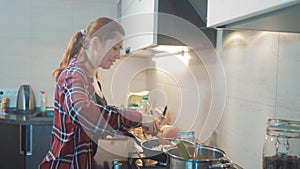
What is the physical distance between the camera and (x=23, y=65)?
292 cm

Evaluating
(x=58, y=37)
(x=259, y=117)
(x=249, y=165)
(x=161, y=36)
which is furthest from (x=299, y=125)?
(x=58, y=37)

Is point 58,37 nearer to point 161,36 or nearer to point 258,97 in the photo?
point 161,36

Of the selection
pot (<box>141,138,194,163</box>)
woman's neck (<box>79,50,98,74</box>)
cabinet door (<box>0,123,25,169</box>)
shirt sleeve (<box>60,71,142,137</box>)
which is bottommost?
cabinet door (<box>0,123,25,169</box>)

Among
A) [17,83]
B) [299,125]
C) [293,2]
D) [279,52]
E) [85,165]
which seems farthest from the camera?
Result: [17,83]

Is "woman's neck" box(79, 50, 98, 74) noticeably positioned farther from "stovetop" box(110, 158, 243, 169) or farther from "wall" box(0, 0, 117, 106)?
"wall" box(0, 0, 117, 106)

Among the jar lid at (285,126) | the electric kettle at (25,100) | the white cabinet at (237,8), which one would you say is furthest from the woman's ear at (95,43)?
the electric kettle at (25,100)

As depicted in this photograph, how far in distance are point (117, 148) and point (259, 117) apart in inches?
31.7

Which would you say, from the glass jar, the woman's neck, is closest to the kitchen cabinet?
the woman's neck

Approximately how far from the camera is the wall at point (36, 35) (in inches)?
113

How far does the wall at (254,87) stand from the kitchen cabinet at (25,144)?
5.02 ft

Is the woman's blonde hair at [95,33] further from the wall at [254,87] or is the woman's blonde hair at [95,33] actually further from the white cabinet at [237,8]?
the white cabinet at [237,8]

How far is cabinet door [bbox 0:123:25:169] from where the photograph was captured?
8.13 ft

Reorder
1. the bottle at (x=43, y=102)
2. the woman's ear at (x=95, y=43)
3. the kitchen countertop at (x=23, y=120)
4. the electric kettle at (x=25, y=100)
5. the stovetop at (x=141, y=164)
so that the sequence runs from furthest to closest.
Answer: the bottle at (x=43, y=102) → the electric kettle at (x=25, y=100) → the kitchen countertop at (x=23, y=120) → the woman's ear at (x=95, y=43) → the stovetop at (x=141, y=164)

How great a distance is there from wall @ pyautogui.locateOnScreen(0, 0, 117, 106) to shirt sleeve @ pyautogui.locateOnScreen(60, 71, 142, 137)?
1868 mm
